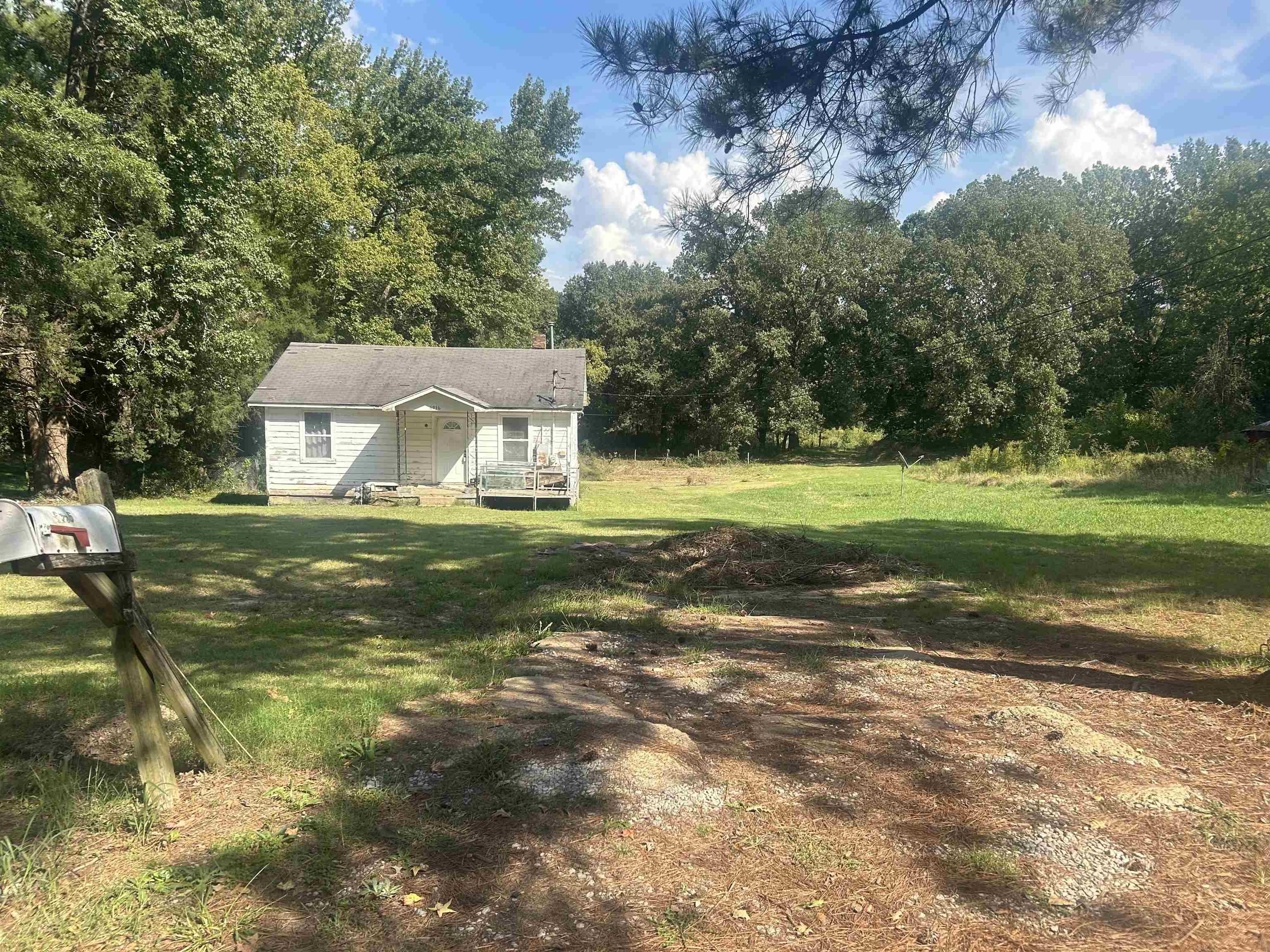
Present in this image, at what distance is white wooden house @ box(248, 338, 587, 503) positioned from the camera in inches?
837

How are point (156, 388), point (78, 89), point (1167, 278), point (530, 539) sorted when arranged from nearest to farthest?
point (530, 539), point (78, 89), point (156, 388), point (1167, 278)

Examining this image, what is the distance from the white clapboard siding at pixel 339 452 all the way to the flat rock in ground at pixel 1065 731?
19.3 metres

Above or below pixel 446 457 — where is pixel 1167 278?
above

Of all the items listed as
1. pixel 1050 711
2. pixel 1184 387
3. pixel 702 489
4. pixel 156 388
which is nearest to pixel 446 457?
pixel 156 388

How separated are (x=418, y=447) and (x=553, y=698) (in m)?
18.2

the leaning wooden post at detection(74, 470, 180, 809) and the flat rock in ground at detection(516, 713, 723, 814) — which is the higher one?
the leaning wooden post at detection(74, 470, 180, 809)

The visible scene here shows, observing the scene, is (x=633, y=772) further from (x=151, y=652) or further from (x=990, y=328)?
(x=990, y=328)

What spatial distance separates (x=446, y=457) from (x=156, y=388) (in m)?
7.16

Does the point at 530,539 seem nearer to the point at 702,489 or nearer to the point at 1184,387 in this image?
the point at 702,489

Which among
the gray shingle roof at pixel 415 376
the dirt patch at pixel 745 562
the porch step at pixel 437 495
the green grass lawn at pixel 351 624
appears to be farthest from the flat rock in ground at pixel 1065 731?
the gray shingle roof at pixel 415 376

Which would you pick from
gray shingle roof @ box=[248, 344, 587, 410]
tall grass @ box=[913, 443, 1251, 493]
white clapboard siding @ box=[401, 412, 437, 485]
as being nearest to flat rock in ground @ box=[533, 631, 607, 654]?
gray shingle roof @ box=[248, 344, 587, 410]

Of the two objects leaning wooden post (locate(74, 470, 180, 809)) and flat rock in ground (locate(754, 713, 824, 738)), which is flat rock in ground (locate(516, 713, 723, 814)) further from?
Result: leaning wooden post (locate(74, 470, 180, 809))

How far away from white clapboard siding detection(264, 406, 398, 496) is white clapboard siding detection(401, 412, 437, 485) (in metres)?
0.35

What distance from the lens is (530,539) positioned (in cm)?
1329
